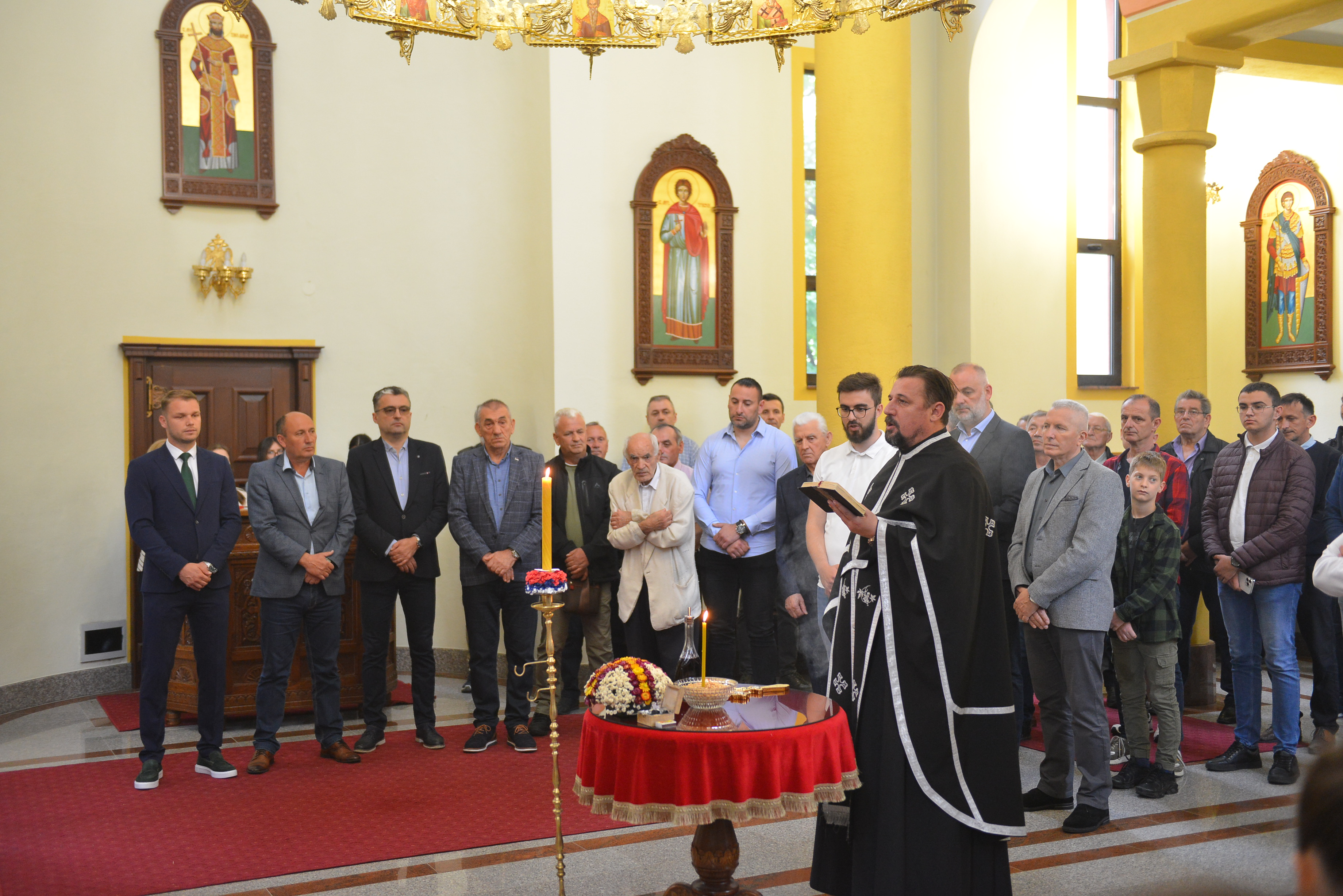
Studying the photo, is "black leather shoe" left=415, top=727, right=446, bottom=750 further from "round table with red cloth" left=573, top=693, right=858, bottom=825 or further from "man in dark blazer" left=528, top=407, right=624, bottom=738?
"round table with red cloth" left=573, top=693, right=858, bottom=825

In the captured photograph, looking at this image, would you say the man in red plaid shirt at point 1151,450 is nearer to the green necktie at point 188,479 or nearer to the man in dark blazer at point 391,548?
the man in dark blazer at point 391,548

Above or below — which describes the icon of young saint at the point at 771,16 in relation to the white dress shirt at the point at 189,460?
above

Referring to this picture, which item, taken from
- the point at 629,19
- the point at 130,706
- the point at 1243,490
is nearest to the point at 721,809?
the point at 629,19

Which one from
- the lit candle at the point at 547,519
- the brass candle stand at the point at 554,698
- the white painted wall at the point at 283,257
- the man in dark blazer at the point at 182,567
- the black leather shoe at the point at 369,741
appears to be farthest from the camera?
the white painted wall at the point at 283,257

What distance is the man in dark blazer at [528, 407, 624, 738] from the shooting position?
7.41 meters

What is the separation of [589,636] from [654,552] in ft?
3.31

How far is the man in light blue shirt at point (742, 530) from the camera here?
7441 millimetres

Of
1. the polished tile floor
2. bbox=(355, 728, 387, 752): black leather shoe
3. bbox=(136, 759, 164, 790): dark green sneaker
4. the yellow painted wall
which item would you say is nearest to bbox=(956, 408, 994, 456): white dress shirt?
the polished tile floor

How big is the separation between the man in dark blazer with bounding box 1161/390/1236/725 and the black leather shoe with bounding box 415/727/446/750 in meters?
4.63

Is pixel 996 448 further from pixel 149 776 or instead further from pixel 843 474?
pixel 149 776

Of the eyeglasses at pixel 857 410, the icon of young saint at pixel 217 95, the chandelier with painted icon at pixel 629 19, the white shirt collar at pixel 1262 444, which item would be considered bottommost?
the white shirt collar at pixel 1262 444

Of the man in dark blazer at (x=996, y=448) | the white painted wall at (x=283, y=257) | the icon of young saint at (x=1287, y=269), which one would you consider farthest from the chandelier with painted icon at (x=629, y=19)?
the icon of young saint at (x=1287, y=269)

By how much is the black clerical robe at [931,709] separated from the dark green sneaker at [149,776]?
384 centimetres

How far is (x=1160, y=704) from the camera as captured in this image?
586 cm
